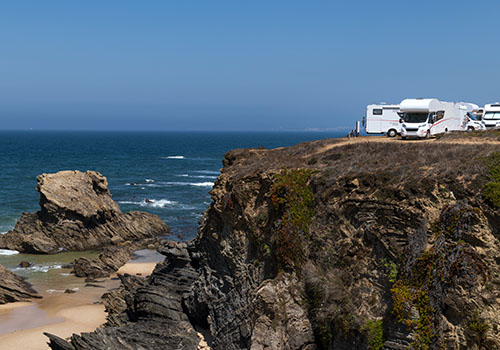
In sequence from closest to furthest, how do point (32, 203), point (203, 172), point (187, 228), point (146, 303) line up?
point (146, 303) < point (187, 228) < point (32, 203) < point (203, 172)

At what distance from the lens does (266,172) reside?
896 inches

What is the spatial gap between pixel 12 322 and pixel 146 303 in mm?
9419

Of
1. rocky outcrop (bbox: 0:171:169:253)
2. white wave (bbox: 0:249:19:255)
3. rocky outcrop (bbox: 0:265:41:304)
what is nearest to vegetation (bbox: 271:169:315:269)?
rocky outcrop (bbox: 0:265:41:304)

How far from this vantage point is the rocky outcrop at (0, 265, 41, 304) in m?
31.4

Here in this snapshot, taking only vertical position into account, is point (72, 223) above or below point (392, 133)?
below

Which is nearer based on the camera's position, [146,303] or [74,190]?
[146,303]

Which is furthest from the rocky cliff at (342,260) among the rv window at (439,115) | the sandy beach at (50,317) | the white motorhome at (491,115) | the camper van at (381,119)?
the white motorhome at (491,115)

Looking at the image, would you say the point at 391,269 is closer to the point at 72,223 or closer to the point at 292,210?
the point at 292,210

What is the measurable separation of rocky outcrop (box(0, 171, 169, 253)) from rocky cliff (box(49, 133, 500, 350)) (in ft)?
68.9

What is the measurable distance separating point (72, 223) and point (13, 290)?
572 inches

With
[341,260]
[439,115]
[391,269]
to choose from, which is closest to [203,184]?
[439,115]

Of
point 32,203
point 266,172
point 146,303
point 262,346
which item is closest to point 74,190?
point 32,203

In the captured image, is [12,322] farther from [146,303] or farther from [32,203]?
[32,203]

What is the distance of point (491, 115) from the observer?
126 feet
